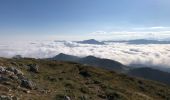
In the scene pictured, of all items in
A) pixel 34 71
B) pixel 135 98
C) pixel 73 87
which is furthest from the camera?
pixel 34 71

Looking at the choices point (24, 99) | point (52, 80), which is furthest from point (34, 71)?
point (24, 99)

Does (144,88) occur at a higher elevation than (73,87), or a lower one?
lower

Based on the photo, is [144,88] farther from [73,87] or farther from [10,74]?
[10,74]

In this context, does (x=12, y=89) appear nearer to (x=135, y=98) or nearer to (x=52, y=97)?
(x=52, y=97)

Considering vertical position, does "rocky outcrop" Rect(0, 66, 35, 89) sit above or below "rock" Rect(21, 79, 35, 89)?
above

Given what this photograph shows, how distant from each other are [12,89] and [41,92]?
4764 millimetres

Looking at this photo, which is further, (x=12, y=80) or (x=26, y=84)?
(x=12, y=80)

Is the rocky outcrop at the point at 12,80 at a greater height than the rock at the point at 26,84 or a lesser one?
greater

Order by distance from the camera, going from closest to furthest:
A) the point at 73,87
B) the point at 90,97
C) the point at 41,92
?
1. the point at 41,92
2. the point at 90,97
3. the point at 73,87

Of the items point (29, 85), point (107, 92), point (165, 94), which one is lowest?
point (165, 94)

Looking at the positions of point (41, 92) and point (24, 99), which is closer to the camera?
point (24, 99)

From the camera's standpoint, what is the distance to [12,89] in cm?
4066

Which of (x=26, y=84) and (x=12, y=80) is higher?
(x=12, y=80)

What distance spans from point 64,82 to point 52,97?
1598 cm
